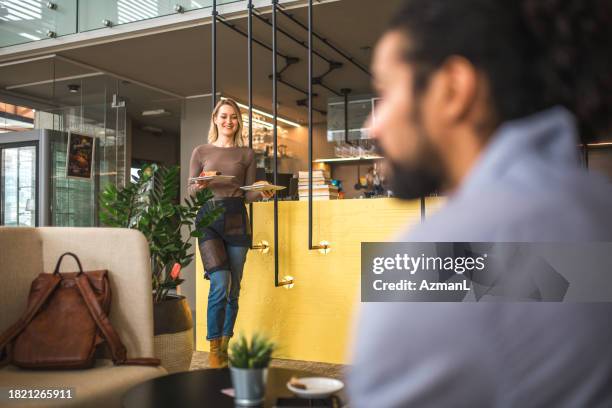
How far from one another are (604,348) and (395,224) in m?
3.04

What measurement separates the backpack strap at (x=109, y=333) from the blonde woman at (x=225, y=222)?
1.19 m

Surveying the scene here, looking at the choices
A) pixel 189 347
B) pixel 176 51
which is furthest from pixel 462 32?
pixel 176 51

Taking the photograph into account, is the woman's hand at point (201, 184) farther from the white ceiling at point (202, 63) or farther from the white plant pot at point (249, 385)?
the white ceiling at point (202, 63)

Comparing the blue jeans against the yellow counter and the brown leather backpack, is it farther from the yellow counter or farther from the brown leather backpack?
the brown leather backpack

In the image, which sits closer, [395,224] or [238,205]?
[238,205]

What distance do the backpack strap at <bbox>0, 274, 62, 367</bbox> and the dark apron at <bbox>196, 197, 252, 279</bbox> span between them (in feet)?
3.96

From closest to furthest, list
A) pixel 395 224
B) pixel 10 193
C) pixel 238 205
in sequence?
pixel 238 205 < pixel 395 224 < pixel 10 193

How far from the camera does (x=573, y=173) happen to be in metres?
0.45

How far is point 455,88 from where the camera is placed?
48cm

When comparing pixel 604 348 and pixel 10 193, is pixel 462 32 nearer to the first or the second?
pixel 604 348

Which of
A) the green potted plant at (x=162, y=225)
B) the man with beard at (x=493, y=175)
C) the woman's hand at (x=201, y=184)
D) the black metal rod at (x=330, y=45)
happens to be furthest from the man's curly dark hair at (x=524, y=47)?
the black metal rod at (x=330, y=45)

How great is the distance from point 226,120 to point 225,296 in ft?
3.22

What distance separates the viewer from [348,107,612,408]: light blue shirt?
0.40 metres

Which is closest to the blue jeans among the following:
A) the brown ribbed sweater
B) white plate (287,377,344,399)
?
the brown ribbed sweater
